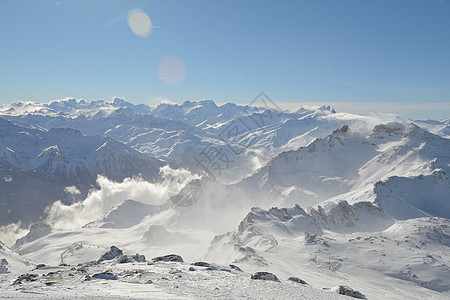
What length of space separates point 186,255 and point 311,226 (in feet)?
180

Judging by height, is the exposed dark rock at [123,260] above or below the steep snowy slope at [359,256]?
above

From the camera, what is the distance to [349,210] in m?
141

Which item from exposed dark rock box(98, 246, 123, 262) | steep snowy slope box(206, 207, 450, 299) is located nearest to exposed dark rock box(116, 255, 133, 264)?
exposed dark rock box(98, 246, 123, 262)

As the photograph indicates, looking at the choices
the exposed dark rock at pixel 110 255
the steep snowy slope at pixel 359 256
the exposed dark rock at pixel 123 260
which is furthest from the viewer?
the steep snowy slope at pixel 359 256

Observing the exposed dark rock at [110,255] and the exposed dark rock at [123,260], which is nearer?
the exposed dark rock at [123,260]

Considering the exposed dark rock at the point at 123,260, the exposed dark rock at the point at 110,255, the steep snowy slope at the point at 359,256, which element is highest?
the exposed dark rock at the point at 123,260

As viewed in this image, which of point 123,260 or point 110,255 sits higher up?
point 123,260

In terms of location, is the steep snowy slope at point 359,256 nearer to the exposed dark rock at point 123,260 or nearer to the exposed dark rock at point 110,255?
the exposed dark rock at point 123,260

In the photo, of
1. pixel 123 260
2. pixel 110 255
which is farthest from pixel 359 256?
pixel 123 260

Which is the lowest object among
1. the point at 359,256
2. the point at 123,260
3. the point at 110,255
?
the point at 359,256

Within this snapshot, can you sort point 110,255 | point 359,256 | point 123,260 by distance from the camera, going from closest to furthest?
point 123,260 → point 110,255 → point 359,256

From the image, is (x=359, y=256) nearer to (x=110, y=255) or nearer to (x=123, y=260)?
(x=110, y=255)

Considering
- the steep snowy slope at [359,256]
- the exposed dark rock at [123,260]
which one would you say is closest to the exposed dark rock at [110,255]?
the exposed dark rock at [123,260]

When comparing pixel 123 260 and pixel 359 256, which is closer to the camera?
pixel 123 260
